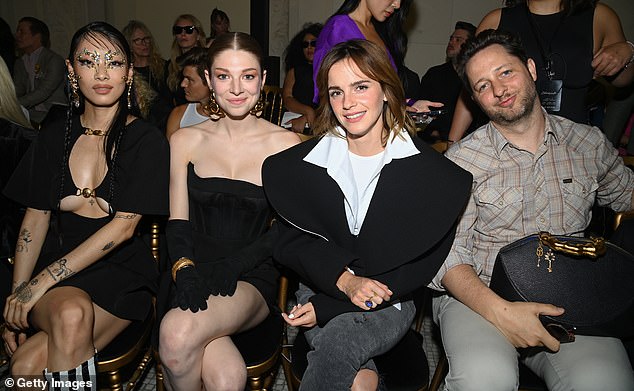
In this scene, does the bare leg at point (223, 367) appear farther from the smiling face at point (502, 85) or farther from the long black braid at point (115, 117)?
the smiling face at point (502, 85)

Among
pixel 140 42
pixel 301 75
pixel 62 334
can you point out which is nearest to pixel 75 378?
pixel 62 334

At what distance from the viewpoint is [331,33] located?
2531mm

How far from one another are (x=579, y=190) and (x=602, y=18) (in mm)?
917

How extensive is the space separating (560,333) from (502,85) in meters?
0.95

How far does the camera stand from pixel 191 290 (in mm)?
1762

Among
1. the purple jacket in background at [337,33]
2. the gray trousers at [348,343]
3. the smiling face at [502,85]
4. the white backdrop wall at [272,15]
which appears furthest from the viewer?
the white backdrop wall at [272,15]

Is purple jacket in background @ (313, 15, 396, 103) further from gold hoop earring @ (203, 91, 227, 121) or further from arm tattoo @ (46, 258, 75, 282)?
arm tattoo @ (46, 258, 75, 282)

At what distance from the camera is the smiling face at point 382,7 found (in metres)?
2.49

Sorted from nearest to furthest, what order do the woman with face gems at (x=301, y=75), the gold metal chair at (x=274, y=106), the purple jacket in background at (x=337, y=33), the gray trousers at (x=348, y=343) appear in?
the gray trousers at (x=348, y=343) → the purple jacket in background at (x=337, y=33) → the gold metal chair at (x=274, y=106) → the woman with face gems at (x=301, y=75)

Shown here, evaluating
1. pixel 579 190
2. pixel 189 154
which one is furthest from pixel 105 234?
pixel 579 190

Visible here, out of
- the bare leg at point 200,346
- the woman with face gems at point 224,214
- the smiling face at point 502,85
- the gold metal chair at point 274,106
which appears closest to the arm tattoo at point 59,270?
the woman with face gems at point 224,214

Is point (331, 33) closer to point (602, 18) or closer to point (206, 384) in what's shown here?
point (602, 18)

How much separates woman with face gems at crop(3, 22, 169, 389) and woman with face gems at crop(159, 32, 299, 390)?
13 cm

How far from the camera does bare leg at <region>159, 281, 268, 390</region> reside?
168cm
